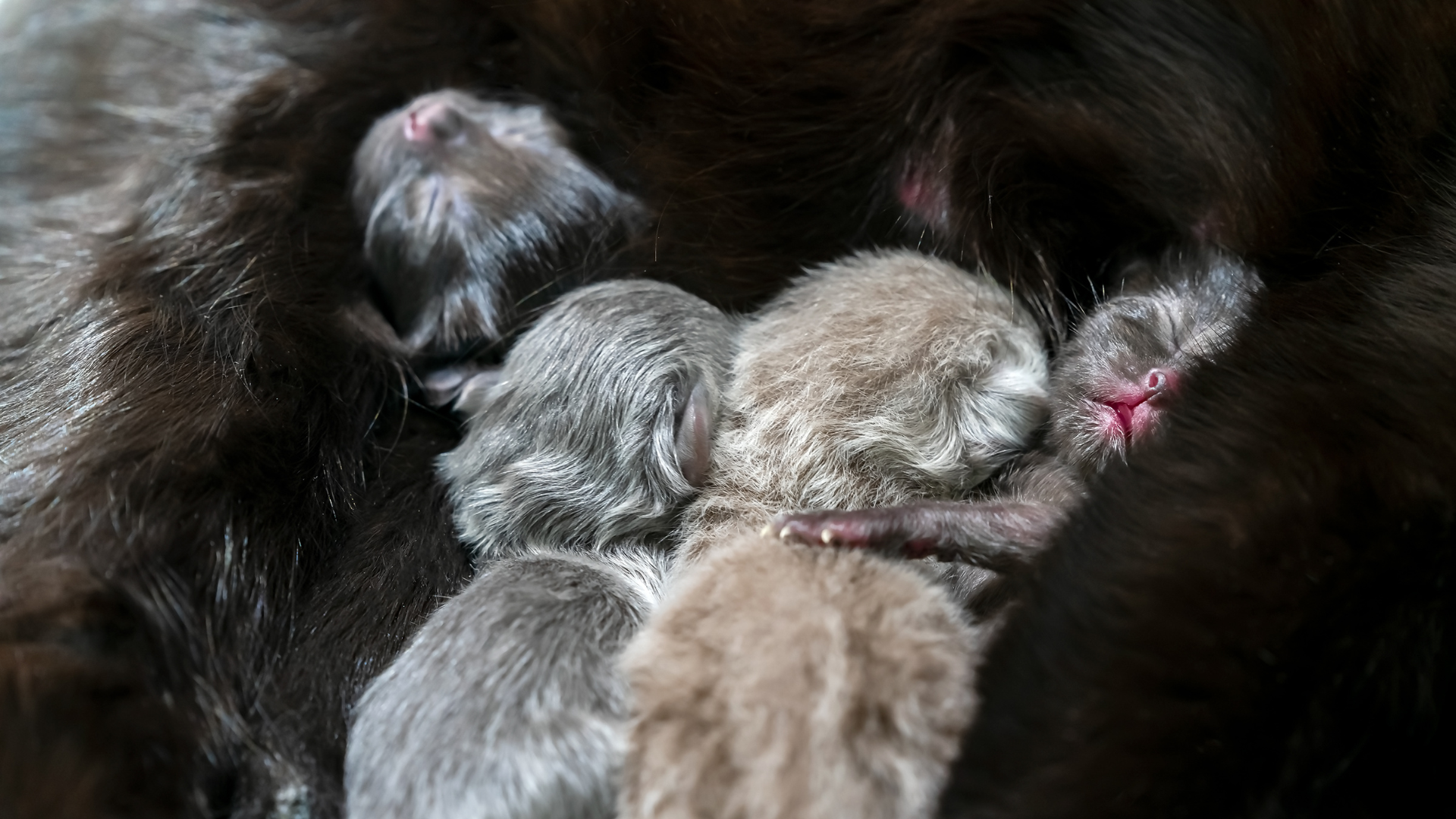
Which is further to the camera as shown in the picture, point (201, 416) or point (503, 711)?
point (201, 416)

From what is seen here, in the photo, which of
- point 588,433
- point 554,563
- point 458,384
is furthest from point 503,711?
point 458,384

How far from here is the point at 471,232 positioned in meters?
1.19

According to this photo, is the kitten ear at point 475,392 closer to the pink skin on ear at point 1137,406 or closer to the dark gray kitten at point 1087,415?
the dark gray kitten at point 1087,415

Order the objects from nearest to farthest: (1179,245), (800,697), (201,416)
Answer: (800,697) < (201,416) < (1179,245)

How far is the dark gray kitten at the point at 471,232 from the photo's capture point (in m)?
1.17

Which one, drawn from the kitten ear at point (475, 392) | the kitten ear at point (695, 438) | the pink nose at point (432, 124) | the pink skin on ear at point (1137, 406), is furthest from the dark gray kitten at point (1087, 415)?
the pink nose at point (432, 124)

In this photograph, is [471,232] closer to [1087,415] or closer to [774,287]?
[774,287]

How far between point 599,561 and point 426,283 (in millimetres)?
387

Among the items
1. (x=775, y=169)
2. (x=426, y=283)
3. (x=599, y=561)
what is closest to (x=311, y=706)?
(x=599, y=561)

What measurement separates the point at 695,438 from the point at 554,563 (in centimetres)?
18

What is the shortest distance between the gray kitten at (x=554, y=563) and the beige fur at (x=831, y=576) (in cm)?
4

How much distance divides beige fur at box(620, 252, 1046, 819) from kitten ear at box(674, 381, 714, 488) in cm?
2

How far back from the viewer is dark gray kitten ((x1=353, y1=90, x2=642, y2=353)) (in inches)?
46.1

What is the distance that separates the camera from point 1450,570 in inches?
25.6
